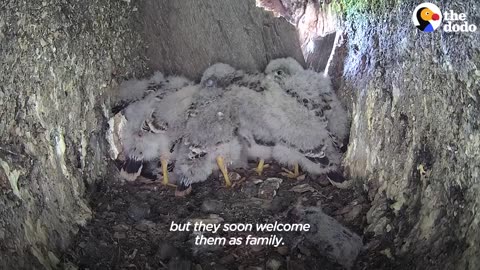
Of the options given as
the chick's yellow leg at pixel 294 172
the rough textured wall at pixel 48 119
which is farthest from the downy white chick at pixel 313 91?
the rough textured wall at pixel 48 119

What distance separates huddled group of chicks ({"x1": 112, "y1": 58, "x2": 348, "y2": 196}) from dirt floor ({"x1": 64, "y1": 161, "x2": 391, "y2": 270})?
0.03 meters

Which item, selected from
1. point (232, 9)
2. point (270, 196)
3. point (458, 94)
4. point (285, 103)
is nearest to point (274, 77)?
point (285, 103)

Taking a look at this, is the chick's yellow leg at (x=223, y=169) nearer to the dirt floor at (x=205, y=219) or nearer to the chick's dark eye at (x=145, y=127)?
the dirt floor at (x=205, y=219)

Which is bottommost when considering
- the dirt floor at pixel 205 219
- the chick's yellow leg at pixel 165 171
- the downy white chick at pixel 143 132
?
the dirt floor at pixel 205 219

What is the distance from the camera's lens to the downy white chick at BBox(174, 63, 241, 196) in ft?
3.31

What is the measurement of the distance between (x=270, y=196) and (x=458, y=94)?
0.38 metres

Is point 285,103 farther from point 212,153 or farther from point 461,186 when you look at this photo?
point 461,186

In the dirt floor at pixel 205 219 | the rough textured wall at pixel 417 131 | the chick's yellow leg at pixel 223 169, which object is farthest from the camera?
the chick's yellow leg at pixel 223 169

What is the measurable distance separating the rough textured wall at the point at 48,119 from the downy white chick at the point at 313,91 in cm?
37

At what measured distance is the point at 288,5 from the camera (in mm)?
1041

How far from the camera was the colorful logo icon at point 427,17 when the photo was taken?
2.58ft

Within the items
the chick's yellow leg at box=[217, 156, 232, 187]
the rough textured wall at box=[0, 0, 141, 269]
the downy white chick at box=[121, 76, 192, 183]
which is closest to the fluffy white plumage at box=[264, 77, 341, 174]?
the chick's yellow leg at box=[217, 156, 232, 187]

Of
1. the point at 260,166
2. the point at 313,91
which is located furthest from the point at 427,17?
the point at 260,166

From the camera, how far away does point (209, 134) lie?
41.5 inches
